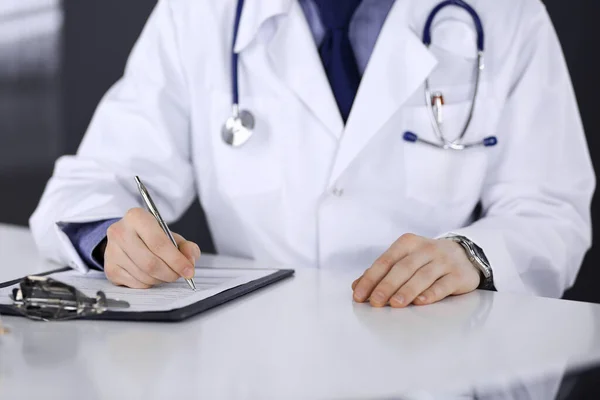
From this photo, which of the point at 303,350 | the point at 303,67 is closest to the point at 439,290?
the point at 303,350

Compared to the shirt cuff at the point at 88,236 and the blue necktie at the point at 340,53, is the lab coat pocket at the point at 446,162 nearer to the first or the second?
the blue necktie at the point at 340,53

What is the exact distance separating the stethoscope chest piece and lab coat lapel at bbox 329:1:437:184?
0.18 metres

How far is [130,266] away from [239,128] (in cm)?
47

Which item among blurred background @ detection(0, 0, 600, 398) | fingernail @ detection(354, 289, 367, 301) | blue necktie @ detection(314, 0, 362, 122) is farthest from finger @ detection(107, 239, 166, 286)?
blurred background @ detection(0, 0, 600, 398)

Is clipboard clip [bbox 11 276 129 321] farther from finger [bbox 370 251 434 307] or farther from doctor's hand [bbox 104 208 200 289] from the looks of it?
finger [bbox 370 251 434 307]

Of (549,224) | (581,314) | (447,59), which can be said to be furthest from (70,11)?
(581,314)

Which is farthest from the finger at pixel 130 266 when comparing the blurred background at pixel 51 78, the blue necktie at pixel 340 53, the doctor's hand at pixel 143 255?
the blurred background at pixel 51 78

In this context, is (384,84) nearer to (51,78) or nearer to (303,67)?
(303,67)

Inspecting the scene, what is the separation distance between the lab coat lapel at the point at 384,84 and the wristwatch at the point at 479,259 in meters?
0.32

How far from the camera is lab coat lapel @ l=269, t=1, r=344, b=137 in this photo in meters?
1.41

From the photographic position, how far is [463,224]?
57.7 inches

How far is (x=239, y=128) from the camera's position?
144 centimetres

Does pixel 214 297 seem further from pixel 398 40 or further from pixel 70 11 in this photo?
pixel 70 11

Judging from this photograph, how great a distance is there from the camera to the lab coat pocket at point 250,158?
1.45m
